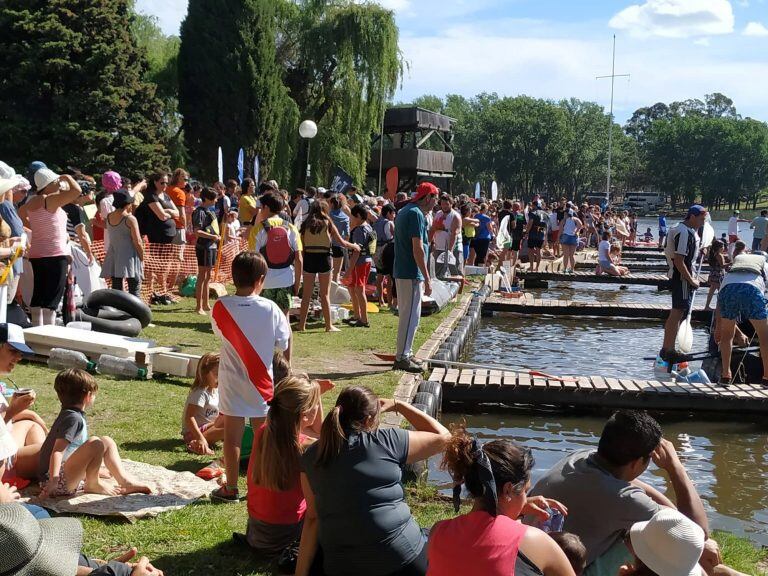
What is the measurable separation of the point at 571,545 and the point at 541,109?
299 feet

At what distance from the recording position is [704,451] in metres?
8.41

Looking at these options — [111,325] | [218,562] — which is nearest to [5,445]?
[218,562]

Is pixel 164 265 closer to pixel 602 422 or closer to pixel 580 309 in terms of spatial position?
pixel 602 422

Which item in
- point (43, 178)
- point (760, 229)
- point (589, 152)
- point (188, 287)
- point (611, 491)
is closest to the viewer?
point (611, 491)

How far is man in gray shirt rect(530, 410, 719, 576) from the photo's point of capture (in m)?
3.72

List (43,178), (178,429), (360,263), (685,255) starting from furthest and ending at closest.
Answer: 1. (360,263)
2. (685,255)
3. (43,178)
4. (178,429)

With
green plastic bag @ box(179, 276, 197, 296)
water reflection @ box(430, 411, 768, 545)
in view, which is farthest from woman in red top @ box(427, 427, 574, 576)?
green plastic bag @ box(179, 276, 197, 296)

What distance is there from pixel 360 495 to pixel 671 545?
1.44m

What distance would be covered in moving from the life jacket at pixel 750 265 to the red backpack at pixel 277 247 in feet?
16.3

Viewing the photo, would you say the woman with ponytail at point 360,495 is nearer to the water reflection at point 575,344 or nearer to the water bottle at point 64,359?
the water bottle at point 64,359

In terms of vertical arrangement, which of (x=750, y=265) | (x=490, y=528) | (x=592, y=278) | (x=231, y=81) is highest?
(x=231, y=81)

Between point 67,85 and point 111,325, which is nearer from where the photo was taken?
point 111,325

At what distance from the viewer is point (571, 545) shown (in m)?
3.51

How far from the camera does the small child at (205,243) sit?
11.6 meters
